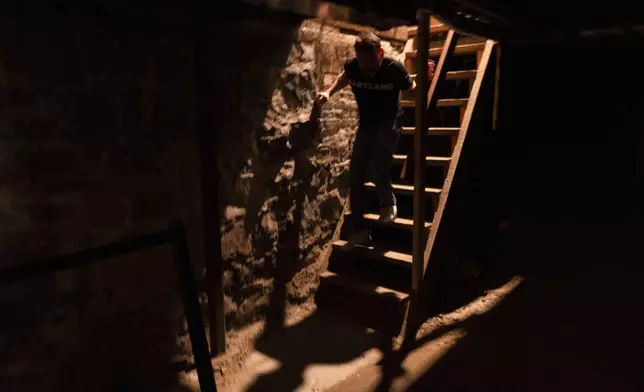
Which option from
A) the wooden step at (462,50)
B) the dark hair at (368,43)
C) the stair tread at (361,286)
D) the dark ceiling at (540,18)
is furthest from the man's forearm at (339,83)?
the stair tread at (361,286)

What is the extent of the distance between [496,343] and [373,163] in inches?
56.9

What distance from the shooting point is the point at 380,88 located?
10.6 feet

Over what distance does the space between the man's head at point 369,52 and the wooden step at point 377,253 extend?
4.19 ft

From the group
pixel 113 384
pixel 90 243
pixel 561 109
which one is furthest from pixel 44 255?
pixel 561 109

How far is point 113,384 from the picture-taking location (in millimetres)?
2332

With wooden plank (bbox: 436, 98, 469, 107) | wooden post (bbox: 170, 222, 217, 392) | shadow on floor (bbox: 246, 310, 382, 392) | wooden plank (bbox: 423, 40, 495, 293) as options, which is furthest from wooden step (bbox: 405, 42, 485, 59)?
wooden post (bbox: 170, 222, 217, 392)

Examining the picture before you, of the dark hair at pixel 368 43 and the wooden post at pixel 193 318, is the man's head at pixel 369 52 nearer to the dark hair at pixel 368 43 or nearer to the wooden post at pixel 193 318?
the dark hair at pixel 368 43

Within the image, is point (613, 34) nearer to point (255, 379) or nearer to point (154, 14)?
point (154, 14)

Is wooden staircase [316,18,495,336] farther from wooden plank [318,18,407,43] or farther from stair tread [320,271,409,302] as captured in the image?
wooden plank [318,18,407,43]

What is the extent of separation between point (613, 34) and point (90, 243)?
12.2ft

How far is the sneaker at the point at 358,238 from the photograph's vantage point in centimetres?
360

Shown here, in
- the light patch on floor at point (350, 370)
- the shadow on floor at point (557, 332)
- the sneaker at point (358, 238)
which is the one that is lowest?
the light patch on floor at point (350, 370)

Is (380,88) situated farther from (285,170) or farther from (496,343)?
(496,343)

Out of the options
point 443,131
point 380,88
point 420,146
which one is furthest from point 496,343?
point 380,88
